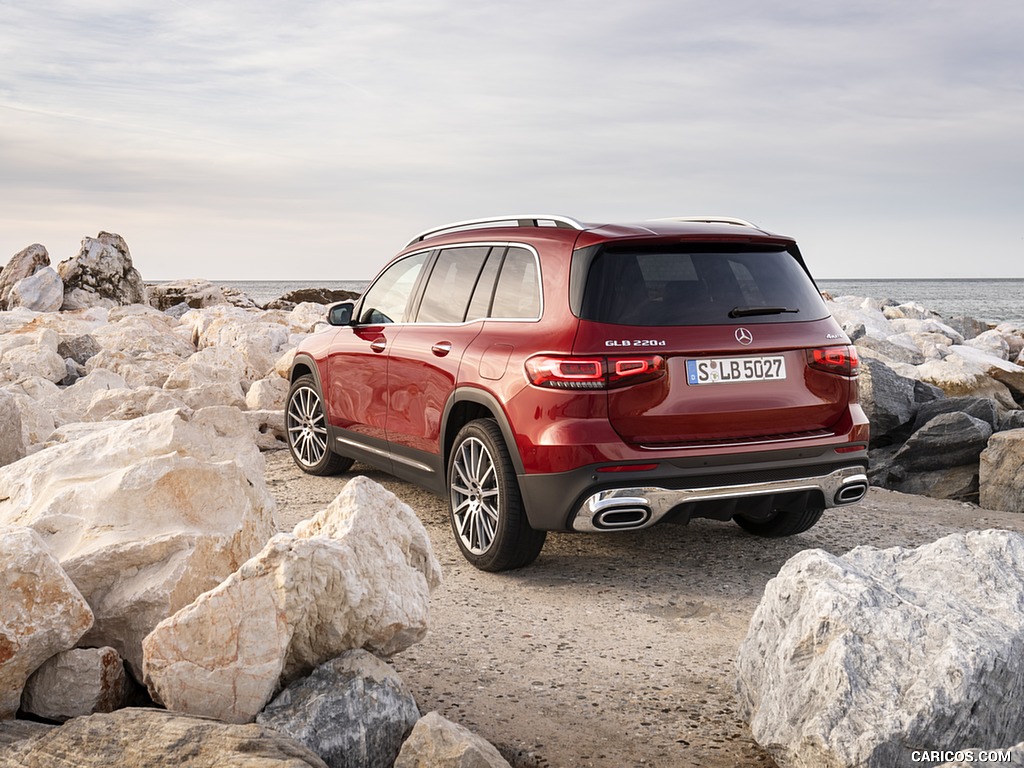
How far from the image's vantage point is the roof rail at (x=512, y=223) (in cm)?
588

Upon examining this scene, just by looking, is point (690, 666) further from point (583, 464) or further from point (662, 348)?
point (662, 348)

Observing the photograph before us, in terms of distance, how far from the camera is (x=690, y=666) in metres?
4.53

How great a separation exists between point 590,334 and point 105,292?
80.9 ft

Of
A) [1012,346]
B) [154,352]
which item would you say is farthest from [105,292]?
[1012,346]

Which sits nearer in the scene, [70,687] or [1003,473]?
[70,687]

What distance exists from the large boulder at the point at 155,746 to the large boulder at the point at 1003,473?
260 inches

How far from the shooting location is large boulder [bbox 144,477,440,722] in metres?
3.55

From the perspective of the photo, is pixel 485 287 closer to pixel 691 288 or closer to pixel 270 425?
pixel 691 288

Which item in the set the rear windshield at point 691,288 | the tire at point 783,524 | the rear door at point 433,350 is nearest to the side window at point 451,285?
the rear door at point 433,350

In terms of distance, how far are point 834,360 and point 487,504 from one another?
80.6 inches

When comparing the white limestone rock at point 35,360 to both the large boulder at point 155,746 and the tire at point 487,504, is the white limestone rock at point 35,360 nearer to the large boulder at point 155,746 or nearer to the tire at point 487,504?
the tire at point 487,504

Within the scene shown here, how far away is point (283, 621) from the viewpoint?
3590 millimetres

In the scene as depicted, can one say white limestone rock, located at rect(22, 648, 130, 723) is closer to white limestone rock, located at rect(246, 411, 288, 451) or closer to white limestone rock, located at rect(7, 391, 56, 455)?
white limestone rock, located at rect(7, 391, 56, 455)

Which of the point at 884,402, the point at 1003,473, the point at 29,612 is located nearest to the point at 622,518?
the point at 29,612
